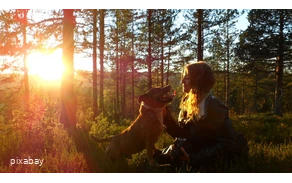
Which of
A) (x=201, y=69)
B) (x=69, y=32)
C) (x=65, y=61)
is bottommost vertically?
(x=201, y=69)

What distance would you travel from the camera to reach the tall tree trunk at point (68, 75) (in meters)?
7.91

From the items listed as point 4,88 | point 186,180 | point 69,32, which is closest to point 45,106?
point 69,32

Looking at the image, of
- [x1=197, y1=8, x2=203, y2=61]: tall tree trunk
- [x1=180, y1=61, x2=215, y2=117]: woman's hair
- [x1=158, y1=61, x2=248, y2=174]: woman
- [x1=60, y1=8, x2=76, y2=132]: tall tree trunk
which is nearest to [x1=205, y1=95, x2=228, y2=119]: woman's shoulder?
[x1=158, y1=61, x2=248, y2=174]: woman

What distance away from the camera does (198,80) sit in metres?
3.67

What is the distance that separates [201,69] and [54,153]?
3.20 metres

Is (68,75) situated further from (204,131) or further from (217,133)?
(217,133)

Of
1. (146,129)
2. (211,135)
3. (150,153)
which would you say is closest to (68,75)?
(146,129)

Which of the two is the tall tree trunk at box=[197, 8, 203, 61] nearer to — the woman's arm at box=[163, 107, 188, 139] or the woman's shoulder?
the woman's arm at box=[163, 107, 188, 139]

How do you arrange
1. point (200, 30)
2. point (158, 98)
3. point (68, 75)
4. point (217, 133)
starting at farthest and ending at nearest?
point (200, 30) → point (68, 75) → point (158, 98) → point (217, 133)

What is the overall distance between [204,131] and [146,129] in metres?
0.94

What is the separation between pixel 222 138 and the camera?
3.71m

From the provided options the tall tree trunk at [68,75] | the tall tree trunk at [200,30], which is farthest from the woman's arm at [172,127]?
the tall tree trunk at [200,30]

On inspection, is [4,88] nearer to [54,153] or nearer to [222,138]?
[54,153]

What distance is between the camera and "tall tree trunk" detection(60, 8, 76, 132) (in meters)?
7.91
